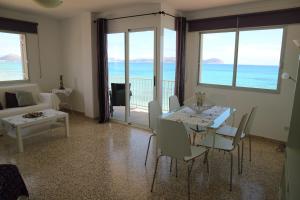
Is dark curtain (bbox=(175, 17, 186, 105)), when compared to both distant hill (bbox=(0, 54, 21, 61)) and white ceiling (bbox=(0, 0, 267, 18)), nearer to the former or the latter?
white ceiling (bbox=(0, 0, 267, 18))

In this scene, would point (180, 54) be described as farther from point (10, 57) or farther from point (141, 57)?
point (10, 57)

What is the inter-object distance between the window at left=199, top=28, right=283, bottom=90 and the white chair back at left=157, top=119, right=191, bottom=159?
2471mm

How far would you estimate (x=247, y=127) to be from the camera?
8.59 feet

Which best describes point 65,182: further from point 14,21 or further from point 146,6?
point 14,21

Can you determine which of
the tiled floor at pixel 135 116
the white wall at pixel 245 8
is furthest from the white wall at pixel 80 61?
the white wall at pixel 245 8

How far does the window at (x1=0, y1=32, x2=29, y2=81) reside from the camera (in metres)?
4.64

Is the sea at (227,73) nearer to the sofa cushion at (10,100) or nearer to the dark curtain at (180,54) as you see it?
the dark curtain at (180,54)

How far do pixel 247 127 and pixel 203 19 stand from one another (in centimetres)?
242

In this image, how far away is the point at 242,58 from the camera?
3.95 metres

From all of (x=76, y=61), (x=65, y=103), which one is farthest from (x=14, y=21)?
(x=65, y=103)

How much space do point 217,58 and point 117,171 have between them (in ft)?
9.75

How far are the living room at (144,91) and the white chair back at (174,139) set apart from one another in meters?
0.12

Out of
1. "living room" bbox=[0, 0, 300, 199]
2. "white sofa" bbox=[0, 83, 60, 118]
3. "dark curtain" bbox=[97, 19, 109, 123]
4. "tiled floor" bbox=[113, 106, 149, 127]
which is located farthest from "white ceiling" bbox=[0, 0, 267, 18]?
"tiled floor" bbox=[113, 106, 149, 127]

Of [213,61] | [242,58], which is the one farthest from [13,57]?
[242,58]
